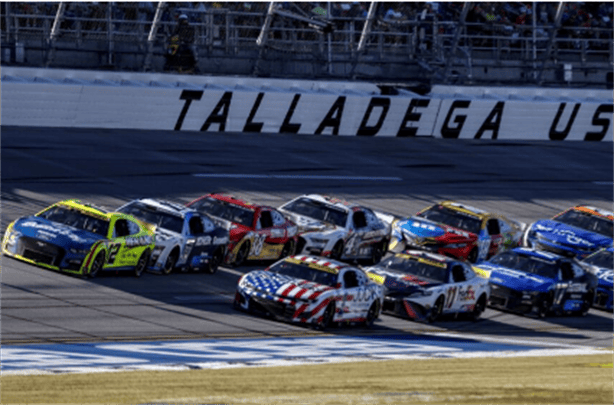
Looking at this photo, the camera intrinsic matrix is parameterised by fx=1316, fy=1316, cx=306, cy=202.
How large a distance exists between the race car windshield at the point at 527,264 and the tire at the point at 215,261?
5.27 m

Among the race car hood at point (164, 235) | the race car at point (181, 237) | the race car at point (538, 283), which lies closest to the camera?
the race car hood at point (164, 235)

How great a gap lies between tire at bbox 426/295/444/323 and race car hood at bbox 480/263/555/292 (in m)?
2.17

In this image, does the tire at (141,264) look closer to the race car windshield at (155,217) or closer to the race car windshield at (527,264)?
the race car windshield at (155,217)

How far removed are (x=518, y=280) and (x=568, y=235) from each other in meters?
5.69

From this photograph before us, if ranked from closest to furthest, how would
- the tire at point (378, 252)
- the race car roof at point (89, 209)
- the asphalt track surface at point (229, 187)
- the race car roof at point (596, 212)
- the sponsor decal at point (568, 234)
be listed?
the asphalt track surface at point (229, 187) → the race car roof at point (89, 209) → the tire at point (378, 252) → the sponsor decal at point (568, 234) → the race car roof at point (596, 212)

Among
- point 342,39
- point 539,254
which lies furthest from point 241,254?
point 342,39

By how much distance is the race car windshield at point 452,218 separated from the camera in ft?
89.8

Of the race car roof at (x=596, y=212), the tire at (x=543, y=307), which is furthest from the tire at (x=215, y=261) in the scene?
the race car roof at (x=596, y=212)

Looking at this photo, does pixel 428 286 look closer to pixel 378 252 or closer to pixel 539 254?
pixel 539 254

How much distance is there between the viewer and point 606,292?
25250mm

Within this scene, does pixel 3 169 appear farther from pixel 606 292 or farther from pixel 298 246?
pixel 606 292

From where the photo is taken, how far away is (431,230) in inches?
1051

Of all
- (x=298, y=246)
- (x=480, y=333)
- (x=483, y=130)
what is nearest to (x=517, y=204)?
(x=483, y=130)

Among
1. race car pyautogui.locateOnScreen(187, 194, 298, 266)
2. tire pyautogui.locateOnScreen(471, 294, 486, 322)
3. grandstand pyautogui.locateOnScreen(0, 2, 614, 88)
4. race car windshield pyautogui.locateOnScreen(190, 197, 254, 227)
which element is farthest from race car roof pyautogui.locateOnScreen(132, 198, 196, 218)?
grandstand pyautogui.locateOnScreen(0, 2, 614, 88)
